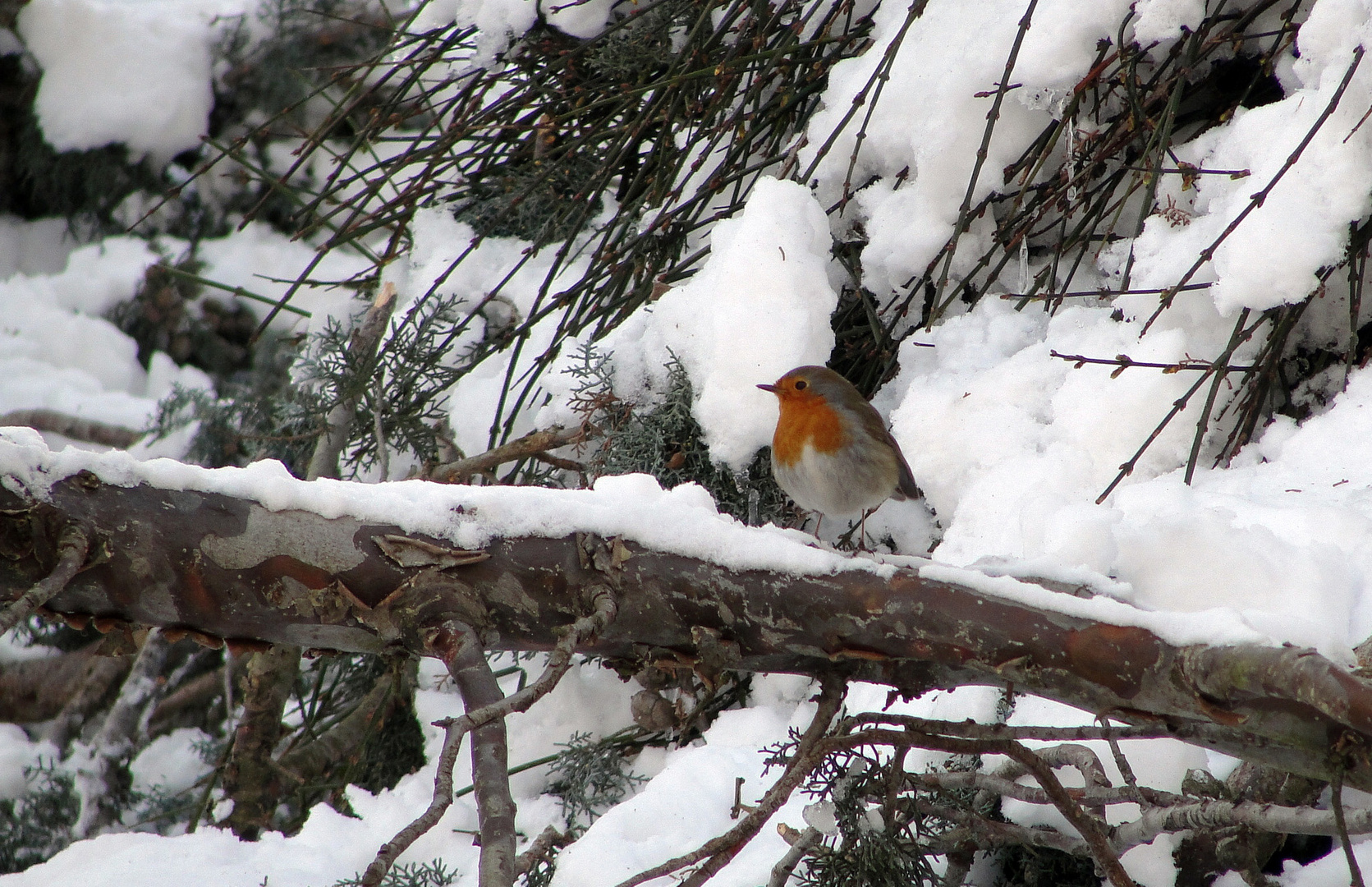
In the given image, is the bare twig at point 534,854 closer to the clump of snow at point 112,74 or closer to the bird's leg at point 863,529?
the bird's leg at point 863,529

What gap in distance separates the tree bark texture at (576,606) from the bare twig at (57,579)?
1.1 inches

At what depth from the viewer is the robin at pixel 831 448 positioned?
2.18 m

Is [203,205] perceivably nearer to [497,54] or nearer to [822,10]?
[497,54]

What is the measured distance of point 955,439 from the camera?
6.93ft

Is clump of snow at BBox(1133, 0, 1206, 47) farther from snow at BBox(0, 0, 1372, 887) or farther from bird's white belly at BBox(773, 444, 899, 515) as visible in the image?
bird's white belly at BBox(773, 444, 899, 515)

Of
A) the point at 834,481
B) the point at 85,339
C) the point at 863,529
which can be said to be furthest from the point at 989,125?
the point at 85,339

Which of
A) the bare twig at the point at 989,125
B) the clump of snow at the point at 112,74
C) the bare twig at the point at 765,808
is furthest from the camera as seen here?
the clump of snow at the point at 112,74

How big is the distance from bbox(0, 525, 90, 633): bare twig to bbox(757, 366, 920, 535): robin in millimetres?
1340

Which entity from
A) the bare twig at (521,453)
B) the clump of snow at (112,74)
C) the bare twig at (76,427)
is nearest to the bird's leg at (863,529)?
the bare twig at (521,453)

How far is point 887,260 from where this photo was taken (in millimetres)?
2248

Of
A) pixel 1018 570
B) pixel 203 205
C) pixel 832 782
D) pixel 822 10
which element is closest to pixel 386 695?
pixel 832 782

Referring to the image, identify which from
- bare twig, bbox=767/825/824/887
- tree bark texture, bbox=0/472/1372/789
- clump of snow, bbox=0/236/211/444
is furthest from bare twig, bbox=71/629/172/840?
bare twig, bbox=767/825/824/887

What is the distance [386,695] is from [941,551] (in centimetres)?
148

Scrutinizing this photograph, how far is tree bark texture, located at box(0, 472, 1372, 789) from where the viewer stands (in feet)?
3.60
